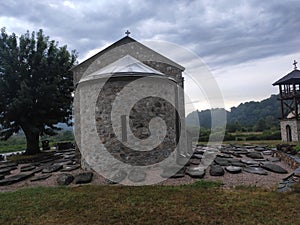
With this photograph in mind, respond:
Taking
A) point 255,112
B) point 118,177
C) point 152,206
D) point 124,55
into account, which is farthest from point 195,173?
point 255,112

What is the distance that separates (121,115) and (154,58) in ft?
15.3

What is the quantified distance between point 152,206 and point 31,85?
1465cm

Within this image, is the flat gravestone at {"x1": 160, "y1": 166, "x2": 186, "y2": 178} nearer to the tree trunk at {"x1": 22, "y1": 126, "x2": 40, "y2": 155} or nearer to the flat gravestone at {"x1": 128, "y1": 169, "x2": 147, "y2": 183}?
the flat gravestone at {"x1": 128, "y1": 169, "x2": 147, "y2": 183}

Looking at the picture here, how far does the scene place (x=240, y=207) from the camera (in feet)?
17.5

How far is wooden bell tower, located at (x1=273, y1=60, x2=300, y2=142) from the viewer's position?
21677 mm

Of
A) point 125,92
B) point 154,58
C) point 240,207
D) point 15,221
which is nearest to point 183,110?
point 154,58

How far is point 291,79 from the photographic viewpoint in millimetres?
22312

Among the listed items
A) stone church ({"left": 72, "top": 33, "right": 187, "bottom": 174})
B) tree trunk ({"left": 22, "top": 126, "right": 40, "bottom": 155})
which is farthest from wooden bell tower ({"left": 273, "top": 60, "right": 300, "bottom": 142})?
tree trunk ({"left": 22, "top": 126, "right": 40, "bottom": 155})

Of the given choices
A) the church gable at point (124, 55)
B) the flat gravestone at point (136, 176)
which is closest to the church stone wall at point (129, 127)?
the flat gravestone at point (136, 176)

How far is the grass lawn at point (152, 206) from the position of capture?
15.9 ft

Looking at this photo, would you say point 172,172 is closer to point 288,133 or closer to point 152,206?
point 152,206

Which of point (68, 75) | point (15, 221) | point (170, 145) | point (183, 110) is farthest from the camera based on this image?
point (68, 75)

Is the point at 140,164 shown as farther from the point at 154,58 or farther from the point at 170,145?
the point at 154,58

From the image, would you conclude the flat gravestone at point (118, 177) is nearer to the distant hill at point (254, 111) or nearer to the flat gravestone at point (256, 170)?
the flat gravestone at point (256, 170)
